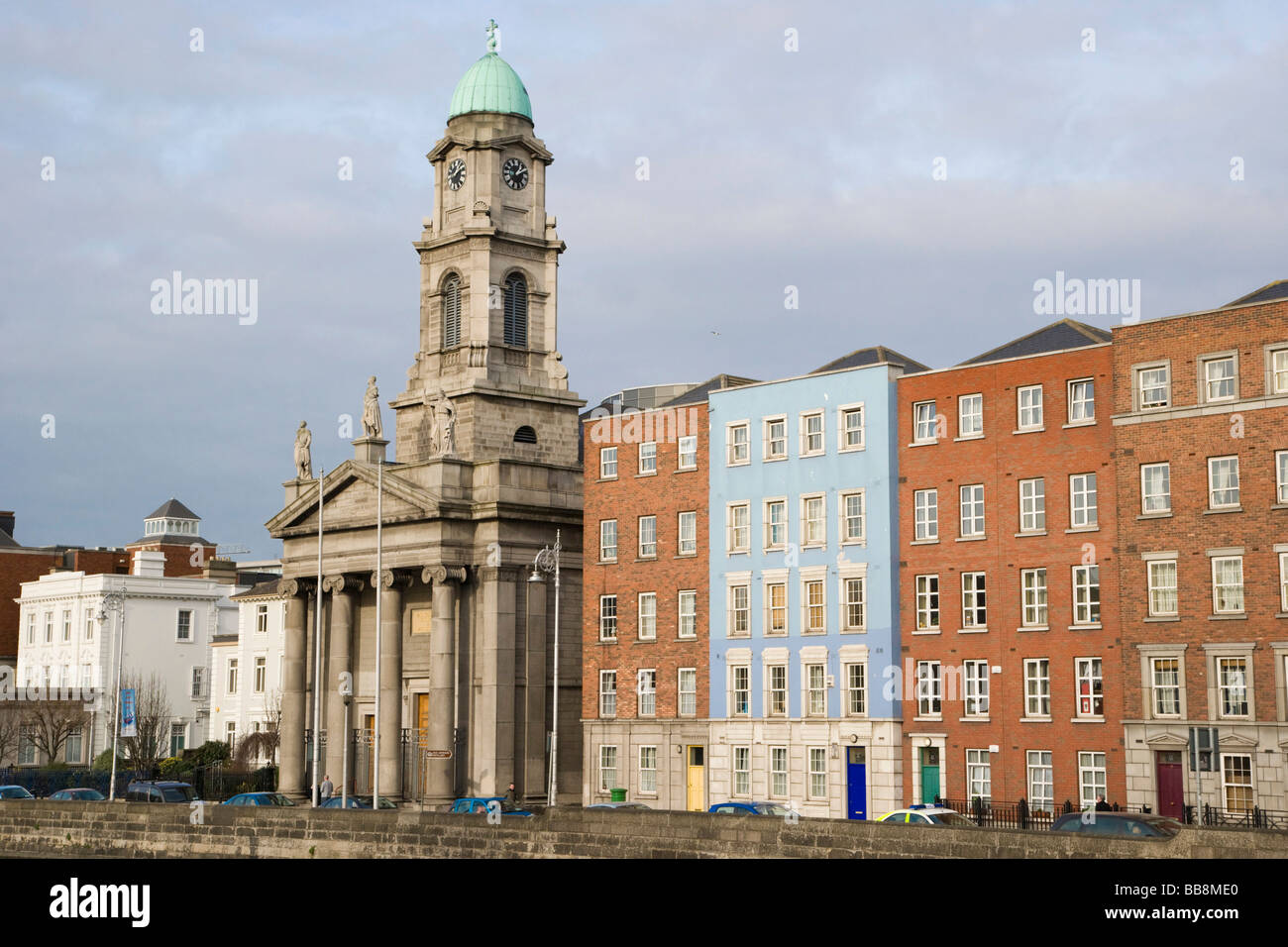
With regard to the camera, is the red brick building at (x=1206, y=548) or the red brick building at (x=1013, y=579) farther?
the red brick building at (x=1013, y=579)

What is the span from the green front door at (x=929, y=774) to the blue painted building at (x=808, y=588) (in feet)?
3.02

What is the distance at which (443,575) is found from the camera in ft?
258

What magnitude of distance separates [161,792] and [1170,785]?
3681 centimetres

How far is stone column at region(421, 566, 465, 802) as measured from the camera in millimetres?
77625

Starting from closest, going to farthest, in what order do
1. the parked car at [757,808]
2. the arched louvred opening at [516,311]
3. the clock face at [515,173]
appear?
the parked car at [757,808] < the arched louvred opening at [516,311] < the clock face at [515,173]

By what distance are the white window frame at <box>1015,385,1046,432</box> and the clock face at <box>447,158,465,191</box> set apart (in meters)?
33.7

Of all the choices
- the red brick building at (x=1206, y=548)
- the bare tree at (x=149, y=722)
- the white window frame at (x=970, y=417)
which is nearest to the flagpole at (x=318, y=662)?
the bare tree at (x=149, y=722)

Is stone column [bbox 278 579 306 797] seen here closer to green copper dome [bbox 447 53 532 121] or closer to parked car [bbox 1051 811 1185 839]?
green copper dome [bbox 447 53 532 121]

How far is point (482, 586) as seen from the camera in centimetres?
8019

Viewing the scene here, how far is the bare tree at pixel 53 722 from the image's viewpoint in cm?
10906

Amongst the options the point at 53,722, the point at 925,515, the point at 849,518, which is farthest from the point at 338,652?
the point at 53,722

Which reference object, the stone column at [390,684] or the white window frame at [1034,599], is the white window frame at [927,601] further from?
the stone column at [390,684]

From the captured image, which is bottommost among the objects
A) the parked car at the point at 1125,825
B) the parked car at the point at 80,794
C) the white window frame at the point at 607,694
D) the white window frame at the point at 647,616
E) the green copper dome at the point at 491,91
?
the parked car at the point at 80,794
